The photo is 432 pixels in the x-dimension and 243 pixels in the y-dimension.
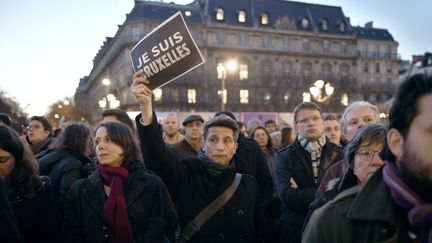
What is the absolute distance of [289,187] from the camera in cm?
418

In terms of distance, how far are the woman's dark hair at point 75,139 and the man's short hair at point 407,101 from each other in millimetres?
3502

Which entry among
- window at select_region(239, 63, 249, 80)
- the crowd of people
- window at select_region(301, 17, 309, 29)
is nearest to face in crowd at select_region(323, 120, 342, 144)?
the crowd of people

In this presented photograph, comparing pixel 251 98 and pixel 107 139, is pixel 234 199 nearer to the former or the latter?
pixel 107 139

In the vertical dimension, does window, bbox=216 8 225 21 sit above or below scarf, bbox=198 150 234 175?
above

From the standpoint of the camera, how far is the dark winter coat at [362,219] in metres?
1.64

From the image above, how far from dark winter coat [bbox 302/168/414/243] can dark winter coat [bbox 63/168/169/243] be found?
175 cm

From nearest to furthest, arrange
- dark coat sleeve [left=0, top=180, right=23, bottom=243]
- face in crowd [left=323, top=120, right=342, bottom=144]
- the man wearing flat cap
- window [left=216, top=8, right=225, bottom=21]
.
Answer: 1. dark coat sleeve [left=0, top=180, right=23, bottom=243]
2. face in crowd [left=323, top=120, right=342, bottom=144]
3. the man wearing flat cap
4. window [left=216, top=8, right=225, bottom=21]

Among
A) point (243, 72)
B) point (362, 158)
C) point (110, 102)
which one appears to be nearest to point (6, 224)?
point (362, 158)

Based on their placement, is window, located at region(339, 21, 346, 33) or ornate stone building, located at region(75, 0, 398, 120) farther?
window, located at region(339, 21, 346, 33)

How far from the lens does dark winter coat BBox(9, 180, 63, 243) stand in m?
3.13

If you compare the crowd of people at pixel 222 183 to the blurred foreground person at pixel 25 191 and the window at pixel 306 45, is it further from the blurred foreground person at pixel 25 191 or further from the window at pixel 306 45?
the window at pixel 306 45

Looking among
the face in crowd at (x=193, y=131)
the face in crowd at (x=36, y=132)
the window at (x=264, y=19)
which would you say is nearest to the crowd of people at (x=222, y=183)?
the face in crowd at (x=193, y=131)

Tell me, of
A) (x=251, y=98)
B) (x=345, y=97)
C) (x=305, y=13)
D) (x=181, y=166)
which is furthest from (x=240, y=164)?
(x=305, y=13)

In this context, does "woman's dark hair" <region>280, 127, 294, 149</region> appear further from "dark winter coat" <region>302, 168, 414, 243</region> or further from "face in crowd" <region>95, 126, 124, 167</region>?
"dark winter coat" <region>302, 168, 414, 243</region>
